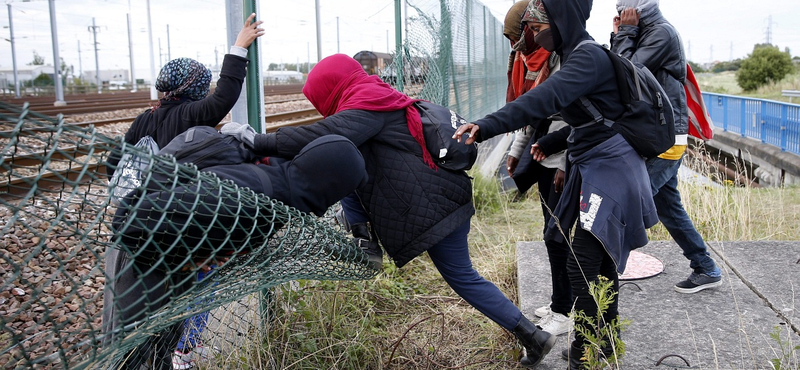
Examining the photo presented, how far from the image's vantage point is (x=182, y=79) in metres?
3.37

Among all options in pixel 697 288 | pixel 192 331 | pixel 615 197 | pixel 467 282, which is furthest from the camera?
pixel 697 288

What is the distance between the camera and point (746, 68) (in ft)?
99.3

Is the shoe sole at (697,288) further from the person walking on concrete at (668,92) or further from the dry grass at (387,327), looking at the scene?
the dry grass at (387,327)

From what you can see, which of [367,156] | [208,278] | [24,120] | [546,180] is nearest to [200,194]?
[208,278]

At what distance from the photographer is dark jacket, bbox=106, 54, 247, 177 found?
3197 millimetres

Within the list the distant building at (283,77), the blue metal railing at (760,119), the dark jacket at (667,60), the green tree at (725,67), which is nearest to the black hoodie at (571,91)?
the dark jacket at (667,60)

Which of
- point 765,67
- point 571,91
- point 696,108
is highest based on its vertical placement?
point 765,67

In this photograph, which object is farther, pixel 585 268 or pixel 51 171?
pixel 585 268

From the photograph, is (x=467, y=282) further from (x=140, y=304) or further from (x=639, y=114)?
(x=140, y=304)

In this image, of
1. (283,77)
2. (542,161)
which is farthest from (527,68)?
(283,77)

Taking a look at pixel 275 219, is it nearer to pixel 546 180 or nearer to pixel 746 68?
pixel 546 180

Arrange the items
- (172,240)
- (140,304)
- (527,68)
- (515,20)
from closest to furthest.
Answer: (172,240)
(140,304)
(515,20)
(527,68)

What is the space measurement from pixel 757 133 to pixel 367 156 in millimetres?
13699

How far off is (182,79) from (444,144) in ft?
4.78
